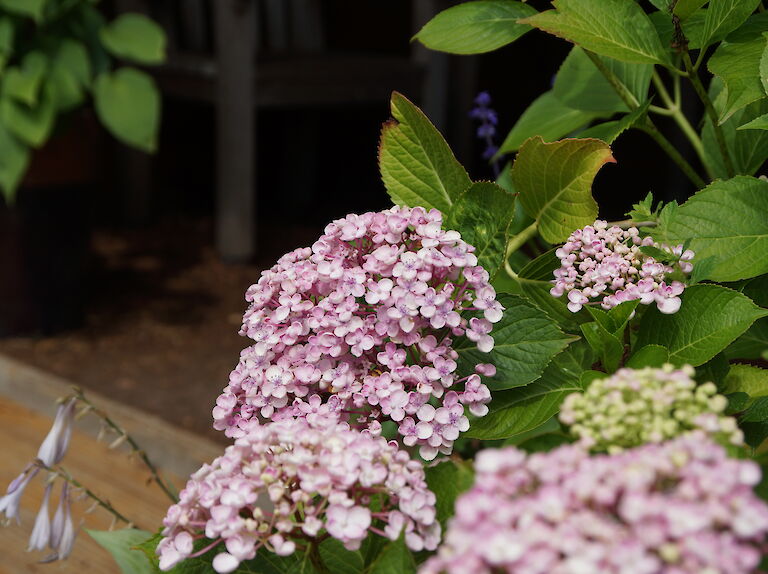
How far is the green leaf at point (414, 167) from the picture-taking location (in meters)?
0.75

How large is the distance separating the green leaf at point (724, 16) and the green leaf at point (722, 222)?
104mm

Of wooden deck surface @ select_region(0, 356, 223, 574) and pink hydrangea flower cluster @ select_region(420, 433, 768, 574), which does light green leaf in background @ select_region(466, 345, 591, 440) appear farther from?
wooden deck surface @ select_region(0, 356, 223, 574)

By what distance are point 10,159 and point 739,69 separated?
2240mm

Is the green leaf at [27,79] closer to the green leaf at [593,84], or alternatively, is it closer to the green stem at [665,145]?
the green leaf at [593,84]

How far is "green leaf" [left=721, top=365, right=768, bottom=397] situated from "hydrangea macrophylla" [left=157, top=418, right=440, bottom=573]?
289 millimetres

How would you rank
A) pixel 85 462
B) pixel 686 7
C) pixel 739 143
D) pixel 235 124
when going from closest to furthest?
pixel 686 7, pixel 739 143, pixel 85 462, pixel 235 124

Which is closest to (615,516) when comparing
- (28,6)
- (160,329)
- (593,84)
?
(593,84)

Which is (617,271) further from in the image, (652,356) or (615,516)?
(615,516)

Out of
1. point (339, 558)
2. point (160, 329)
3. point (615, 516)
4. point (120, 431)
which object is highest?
point (615, 516)

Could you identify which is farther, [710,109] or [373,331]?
[710,109]

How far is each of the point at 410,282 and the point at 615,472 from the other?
267 mm

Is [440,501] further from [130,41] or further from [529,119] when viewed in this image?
[130,41]

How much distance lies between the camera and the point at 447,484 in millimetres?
583

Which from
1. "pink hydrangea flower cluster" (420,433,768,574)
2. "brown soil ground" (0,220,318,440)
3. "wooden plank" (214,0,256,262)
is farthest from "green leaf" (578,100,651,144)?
"wooden plank" (214,0,256,262)
